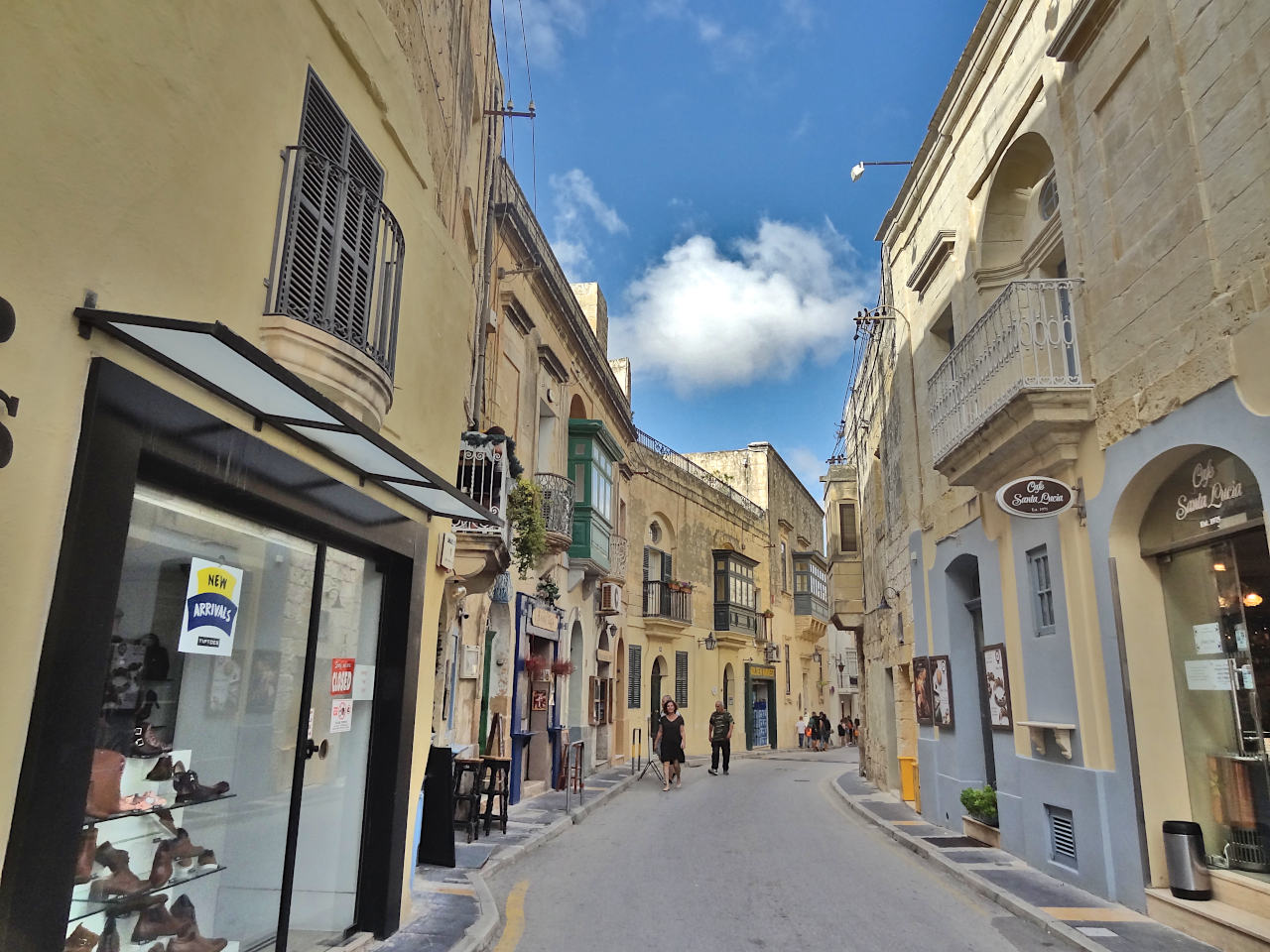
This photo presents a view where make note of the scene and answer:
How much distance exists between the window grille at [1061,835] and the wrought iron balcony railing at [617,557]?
13.6 meters

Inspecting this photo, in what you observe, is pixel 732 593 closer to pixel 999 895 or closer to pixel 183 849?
pixel 999 895

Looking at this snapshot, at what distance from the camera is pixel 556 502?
1634 cm

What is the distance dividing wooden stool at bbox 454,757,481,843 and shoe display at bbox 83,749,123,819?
280 inches

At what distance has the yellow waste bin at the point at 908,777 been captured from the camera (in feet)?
47.6

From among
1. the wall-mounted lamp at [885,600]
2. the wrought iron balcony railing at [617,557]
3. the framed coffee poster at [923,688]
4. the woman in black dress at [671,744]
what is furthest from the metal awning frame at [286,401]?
the wrought iron balcony railing at [617,557]

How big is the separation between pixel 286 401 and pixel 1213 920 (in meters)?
6.99

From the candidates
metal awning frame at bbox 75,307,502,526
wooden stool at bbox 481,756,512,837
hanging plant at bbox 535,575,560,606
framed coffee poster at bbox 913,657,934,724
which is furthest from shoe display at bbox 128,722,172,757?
hanging plant at bbox 535,575,560,606

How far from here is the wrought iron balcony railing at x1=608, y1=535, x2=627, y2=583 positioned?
21938 mm

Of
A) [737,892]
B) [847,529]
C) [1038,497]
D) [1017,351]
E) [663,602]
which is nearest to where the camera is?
[737,892]

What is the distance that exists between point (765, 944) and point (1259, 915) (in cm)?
343

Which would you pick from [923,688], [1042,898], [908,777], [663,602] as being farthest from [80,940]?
[663,602]

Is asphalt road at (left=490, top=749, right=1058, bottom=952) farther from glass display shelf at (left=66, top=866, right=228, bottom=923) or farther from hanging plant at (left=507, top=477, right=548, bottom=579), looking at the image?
hanging plant at (left=507, top=477, right=548, bottom=579)

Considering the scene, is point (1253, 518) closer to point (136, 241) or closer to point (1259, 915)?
point (1259, 915)

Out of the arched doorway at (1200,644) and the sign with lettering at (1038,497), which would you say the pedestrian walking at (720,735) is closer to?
the sign with lettering at (1038,497)
